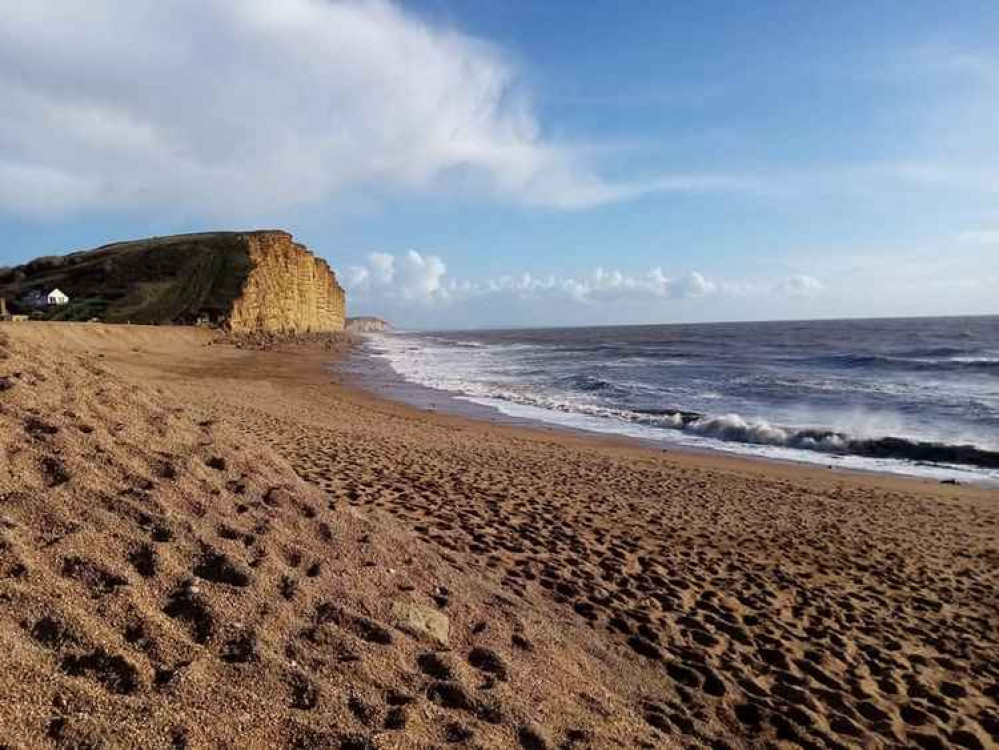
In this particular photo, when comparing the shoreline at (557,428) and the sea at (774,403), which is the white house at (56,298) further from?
the shoreline at (557,428)

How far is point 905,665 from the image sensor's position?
5203 mm

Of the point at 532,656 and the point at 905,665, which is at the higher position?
the point at 532,656

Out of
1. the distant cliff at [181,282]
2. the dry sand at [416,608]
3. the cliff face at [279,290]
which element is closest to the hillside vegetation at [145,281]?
the distant cliff at [181,282]

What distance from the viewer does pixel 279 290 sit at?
58812mm

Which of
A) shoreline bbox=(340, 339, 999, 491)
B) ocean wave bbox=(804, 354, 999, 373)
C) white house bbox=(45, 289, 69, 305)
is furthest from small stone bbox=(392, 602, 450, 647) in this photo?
white house bbox=(45, 289, 69, 305)

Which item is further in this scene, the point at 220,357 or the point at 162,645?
the point at 220,357

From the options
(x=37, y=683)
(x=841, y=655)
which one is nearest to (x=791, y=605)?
(x=841, y=655)

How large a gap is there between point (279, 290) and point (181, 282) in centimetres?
1045

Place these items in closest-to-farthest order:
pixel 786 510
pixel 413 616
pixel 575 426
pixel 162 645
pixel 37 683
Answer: pixel 37 683, pixel 162 645, pixel 413 616, pixel 786 510, pixel 575 426

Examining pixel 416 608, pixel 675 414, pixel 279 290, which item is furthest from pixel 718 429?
pixel 279 290

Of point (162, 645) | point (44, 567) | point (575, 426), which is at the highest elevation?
point (44, 567)

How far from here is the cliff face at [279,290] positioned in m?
51.3

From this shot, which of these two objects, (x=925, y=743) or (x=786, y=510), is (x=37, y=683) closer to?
(x=925, y=743)

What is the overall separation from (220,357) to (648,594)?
3139cm
